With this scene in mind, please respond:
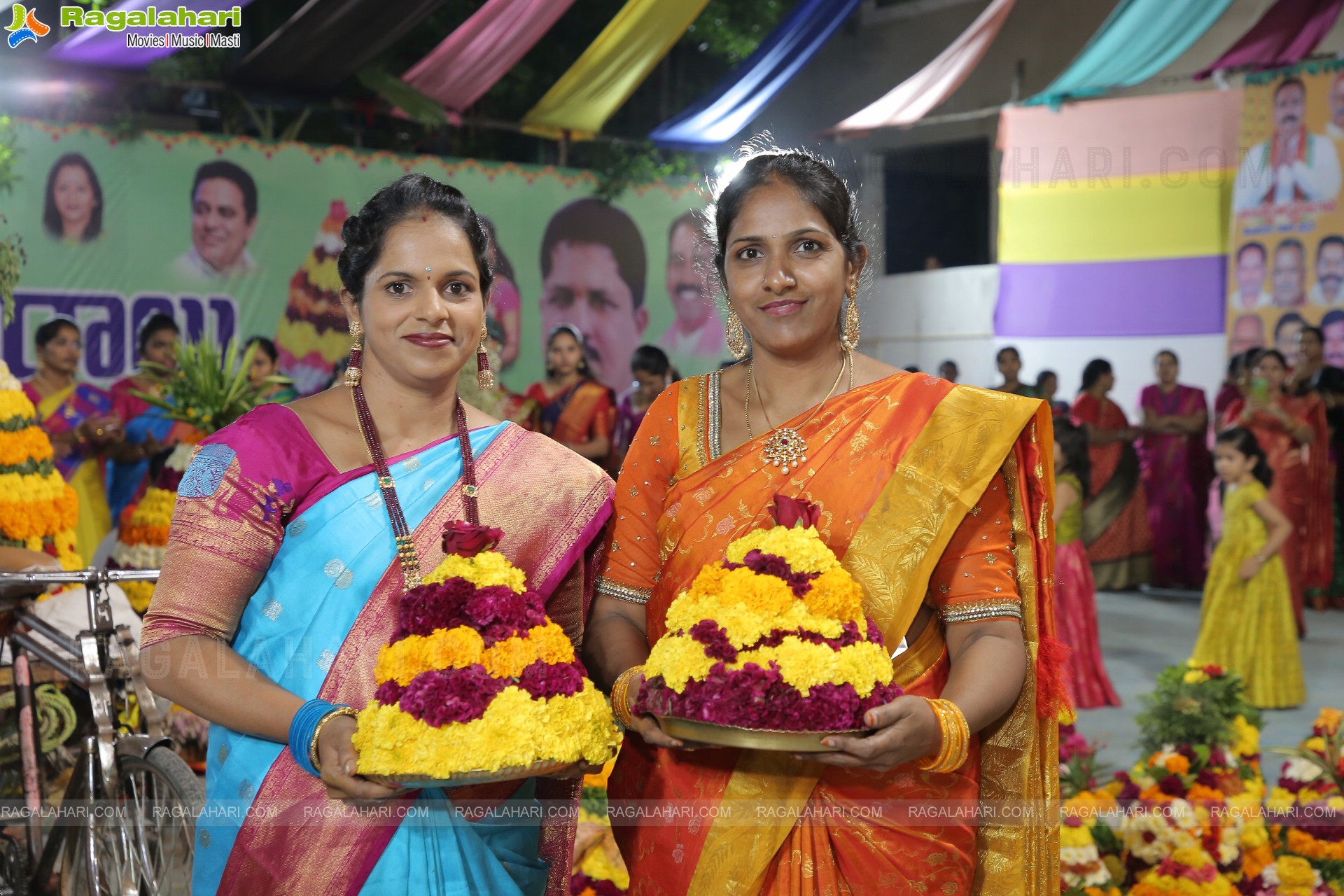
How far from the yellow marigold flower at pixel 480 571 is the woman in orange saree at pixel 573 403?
653 centimetres

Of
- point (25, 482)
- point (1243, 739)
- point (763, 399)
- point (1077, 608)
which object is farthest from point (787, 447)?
point (1077, 608)

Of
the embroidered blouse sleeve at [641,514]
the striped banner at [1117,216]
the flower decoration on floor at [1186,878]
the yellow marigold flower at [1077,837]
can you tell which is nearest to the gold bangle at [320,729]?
the embroidered blouse sleeve at [641,514]

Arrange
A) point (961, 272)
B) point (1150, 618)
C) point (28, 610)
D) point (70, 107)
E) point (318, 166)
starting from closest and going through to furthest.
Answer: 1. point (28, 610)
2. point (70, 107)
3. point (318, 166)
4. point (1150, 618)
5. point (961, 272)

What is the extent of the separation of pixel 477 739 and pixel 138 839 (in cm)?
213

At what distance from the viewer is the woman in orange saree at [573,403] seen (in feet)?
28.5

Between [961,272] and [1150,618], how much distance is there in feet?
14.7

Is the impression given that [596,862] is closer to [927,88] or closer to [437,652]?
[437,652]

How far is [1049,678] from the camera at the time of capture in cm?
225

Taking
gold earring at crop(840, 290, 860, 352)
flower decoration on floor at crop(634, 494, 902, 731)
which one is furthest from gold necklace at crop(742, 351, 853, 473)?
flower decoration on floor at crop(634, 494, 902, 731)

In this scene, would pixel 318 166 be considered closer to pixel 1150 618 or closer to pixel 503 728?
pixel 1150 618

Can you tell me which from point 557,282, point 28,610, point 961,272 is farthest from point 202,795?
point 961,272

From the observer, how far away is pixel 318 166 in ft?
30.3

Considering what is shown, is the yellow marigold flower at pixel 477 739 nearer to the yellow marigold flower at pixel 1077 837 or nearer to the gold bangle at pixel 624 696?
the gold bangle at pixel 624 696

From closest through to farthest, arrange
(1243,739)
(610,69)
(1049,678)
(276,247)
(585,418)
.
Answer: (1049,678)
(1243,739)
(585,418)
(276,247)
(610,69)
